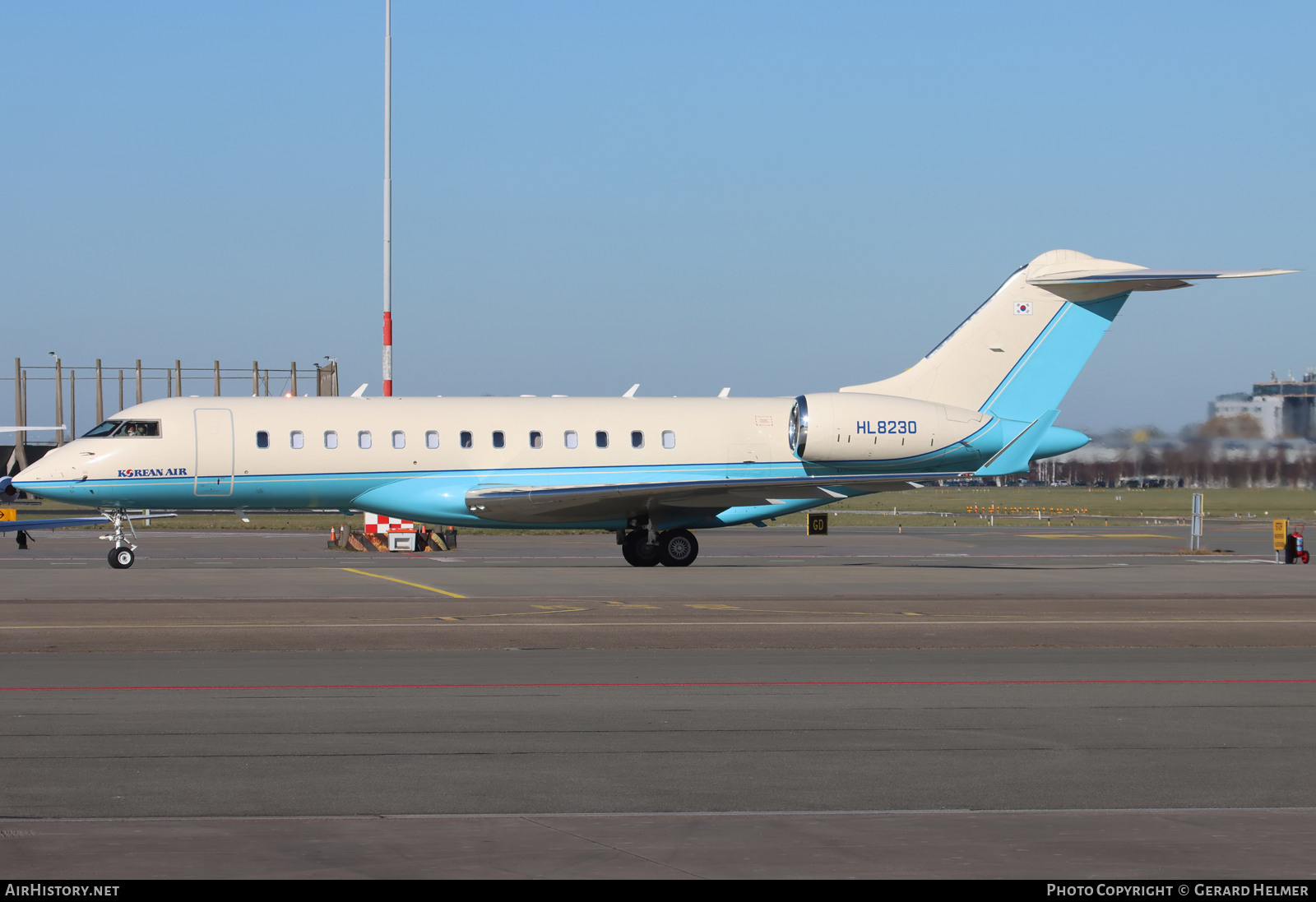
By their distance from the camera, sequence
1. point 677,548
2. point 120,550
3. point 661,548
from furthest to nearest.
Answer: point 661,548, point 677,548, point 120,550

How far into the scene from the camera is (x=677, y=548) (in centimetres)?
2944

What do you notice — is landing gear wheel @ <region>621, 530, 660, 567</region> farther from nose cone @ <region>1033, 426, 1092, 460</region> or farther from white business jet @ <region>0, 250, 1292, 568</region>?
nose cone @ <region>1033, 426, 1092, 460</region>

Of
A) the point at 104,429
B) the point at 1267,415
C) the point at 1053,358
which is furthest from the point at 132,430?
the point at 1267,415

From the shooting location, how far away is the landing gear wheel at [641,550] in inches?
1163

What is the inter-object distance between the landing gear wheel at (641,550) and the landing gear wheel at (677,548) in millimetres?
146

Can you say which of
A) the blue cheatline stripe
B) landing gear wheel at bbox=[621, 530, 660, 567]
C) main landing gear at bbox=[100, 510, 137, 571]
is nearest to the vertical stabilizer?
the blue cheatline stripe

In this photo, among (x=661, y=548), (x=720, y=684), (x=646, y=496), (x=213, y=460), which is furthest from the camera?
(x=661, y=548)

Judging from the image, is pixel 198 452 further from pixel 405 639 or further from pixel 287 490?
pixel 405 639

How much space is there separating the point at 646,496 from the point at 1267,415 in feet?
78.1


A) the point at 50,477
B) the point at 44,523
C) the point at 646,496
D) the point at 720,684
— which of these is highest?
the point at 50,477

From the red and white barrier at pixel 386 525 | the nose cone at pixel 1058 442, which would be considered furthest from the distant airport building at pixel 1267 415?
the red and white barrier at pixel 386 525

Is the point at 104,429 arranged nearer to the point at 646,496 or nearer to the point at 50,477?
the point at 50,477

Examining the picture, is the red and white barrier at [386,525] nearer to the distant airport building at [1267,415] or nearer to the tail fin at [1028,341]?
the tail fin at [1028,341]
